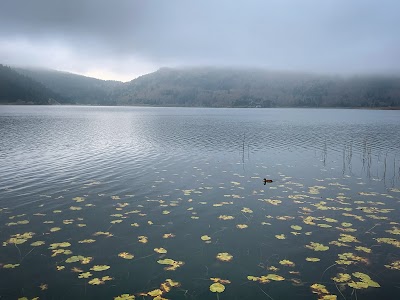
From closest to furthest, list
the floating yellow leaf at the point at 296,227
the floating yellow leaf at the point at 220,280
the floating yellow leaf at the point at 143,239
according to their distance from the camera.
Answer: the floating yellow leaf at the point at 220,280, the floating yellow leaf at the point at 143,239, the floating yellow leaf at the point at 296,227

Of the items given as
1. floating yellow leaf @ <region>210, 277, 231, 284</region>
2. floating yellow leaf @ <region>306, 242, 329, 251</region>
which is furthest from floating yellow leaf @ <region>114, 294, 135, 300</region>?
floating yellow leaf @ <region>306, 242, 329, 251</region>

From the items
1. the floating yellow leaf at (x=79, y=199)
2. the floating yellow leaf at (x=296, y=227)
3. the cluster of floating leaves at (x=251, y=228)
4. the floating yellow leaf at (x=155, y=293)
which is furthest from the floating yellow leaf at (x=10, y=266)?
the floating yellow leaf at (x=296, y=227)

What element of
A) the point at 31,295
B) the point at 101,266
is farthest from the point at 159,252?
the point at 31,295

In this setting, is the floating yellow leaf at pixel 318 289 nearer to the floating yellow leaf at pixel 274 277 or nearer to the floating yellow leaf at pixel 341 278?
the floating yellow leaf at pixel 341 278

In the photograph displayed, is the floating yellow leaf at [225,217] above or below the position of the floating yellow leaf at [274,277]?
above

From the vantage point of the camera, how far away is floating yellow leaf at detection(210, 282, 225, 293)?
39.9 feet

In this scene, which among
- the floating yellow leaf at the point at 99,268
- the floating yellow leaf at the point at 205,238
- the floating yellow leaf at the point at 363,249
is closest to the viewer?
the floating yellow leaf at the point at 99,268

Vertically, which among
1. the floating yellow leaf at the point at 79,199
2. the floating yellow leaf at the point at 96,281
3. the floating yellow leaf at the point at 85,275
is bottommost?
the floating yellow leaf at the point at 96,281

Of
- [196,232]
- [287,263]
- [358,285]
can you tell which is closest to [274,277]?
[287,263]

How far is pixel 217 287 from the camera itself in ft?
40.5

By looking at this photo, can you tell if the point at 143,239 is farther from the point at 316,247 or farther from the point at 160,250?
the point at 316,247

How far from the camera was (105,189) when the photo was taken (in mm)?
26609

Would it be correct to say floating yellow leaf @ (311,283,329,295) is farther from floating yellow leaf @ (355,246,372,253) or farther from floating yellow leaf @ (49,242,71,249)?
floating yellow leaf @ (49,242,71,249)

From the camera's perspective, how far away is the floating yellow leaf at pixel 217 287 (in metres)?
12.2
